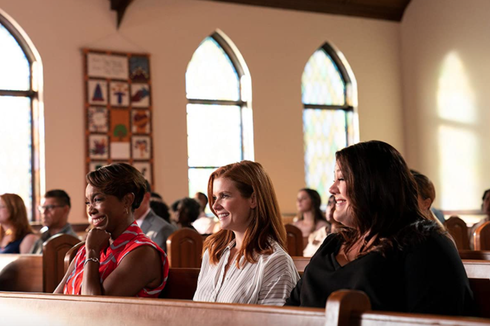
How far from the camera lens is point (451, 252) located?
75.2 inches

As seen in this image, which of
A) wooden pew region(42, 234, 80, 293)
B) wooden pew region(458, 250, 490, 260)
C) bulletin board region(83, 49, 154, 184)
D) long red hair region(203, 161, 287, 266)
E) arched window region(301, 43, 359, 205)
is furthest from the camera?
arched window region(301, 43, 359, 205)

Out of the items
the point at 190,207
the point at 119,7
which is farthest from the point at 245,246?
the point at 119,7

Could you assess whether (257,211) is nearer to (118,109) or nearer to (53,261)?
(53,261)

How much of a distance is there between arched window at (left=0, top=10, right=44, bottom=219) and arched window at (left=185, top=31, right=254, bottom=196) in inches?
79.5

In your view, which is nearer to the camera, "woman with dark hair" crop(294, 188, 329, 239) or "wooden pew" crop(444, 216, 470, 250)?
"wooden pew" crop(444, 216, 470, 250)

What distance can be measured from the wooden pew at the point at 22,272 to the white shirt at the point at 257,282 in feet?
6.16

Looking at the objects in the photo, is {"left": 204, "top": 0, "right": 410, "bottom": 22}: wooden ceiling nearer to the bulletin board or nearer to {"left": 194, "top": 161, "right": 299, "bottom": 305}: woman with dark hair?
the bulletin board

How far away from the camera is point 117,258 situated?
2.95 meters

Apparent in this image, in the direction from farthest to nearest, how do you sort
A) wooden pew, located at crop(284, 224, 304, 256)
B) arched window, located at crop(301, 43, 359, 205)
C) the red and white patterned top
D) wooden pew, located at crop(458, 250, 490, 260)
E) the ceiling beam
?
arched window, located at crop(301, 43, 359, 205) < the ceiling beam < wooden pew, located at crop(284, 224, 304, 256) < wooden pew, located at crop(458, 250, 490, 260) < the red and white patterned top

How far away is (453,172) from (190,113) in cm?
404

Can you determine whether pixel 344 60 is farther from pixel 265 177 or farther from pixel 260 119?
pixel 265 177

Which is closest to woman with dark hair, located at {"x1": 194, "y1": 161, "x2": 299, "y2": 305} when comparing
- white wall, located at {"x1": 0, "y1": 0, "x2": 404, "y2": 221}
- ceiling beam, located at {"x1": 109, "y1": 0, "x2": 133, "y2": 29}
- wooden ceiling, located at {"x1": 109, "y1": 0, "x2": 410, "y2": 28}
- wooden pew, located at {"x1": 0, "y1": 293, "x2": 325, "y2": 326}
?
wooden pew, located at {"x1": 0, "y1": 293, "x2": 325, "y2": 326}

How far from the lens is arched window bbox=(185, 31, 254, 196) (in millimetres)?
9547

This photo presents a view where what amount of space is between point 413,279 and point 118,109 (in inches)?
286
